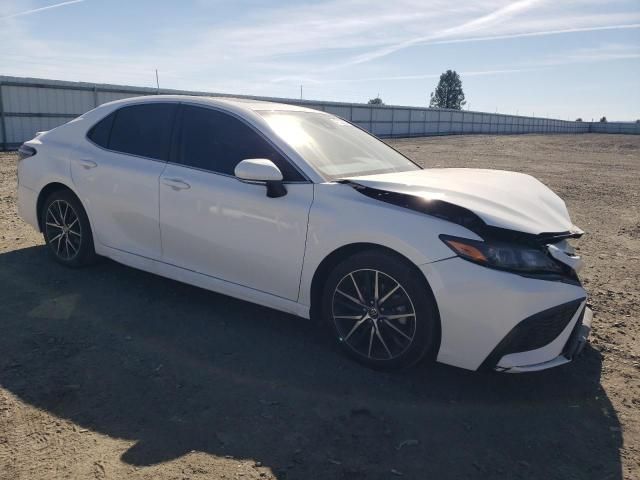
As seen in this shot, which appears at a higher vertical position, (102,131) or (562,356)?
(102,131)

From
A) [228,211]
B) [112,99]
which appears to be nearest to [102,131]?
[228,211]

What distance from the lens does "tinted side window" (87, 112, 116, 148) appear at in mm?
4609

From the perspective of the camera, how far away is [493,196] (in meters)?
3.28

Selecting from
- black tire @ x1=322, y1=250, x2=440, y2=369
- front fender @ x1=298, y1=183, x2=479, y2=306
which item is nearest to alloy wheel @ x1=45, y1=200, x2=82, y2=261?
front fender @ x1=298, y1=183, x2=479, y2=306

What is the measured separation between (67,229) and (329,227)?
2.82 meters

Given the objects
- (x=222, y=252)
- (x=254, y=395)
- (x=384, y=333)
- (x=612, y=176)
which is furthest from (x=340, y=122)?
(x=612, y=176)

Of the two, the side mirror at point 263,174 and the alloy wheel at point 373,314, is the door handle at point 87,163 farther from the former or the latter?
the alloy wheel at point 373,314

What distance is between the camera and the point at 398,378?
328 cm

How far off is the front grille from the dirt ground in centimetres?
37

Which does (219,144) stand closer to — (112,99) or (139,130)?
(139,130)

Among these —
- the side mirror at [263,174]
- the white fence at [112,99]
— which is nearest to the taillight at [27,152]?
the side mirror at [263,174]

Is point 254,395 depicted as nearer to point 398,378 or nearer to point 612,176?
point 398,378

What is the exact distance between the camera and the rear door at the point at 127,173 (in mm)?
4152

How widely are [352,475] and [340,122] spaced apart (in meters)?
3.06
